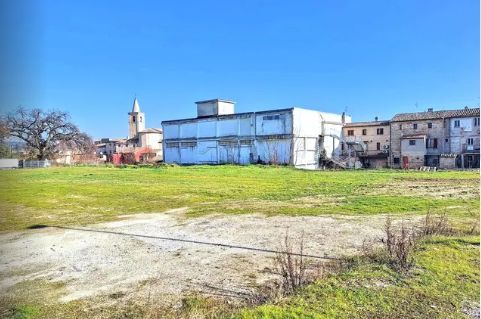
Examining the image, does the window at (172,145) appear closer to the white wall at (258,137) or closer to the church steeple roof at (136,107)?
the white wall at (258,137)

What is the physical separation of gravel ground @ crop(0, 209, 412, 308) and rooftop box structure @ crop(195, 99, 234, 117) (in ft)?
114

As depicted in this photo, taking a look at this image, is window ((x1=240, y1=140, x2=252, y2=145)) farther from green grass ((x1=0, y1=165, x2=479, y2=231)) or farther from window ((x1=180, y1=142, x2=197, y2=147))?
green grass ((x1=0, y1=165, x2=479, y2=231))

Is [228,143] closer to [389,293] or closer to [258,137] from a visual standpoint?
[258,137]

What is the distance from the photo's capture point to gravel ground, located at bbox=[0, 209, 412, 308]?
478 cm

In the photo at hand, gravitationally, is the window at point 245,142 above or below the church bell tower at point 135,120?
below

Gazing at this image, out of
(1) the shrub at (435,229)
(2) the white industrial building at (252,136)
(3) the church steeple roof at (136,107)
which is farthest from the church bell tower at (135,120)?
(1) the shrub at (435,229)

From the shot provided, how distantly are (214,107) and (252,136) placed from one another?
792cm

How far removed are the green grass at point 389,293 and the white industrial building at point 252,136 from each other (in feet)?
102

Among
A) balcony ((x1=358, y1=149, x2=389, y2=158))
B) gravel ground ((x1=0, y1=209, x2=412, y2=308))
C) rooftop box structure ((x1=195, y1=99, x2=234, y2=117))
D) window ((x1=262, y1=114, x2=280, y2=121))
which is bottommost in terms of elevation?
gravel ground ((x1=0, y1=209, x2=412, y2=308))

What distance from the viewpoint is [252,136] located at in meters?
38.3

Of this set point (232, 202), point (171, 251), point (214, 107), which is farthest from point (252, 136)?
point (171, 251)

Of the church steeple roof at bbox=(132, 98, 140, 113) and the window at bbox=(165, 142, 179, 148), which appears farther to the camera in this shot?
the church steeple roof at bbox=(132, 98, 140, 113)

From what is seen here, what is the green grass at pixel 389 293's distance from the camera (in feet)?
12.3

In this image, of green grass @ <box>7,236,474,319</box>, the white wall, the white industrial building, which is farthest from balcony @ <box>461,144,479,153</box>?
green grass @ <box>7,236,474,319</box>
